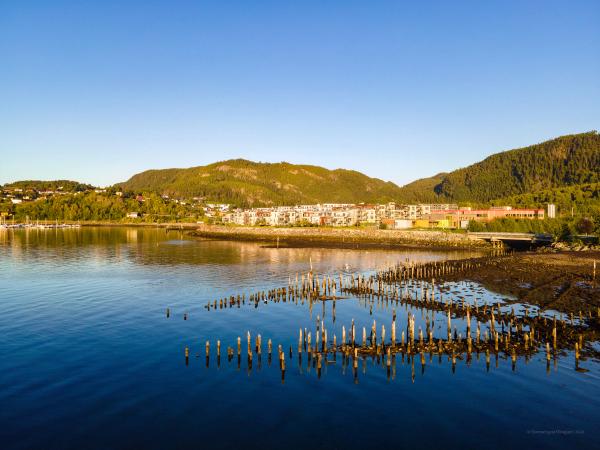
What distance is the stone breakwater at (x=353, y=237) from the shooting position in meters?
117

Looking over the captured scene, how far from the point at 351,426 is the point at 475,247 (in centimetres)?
9587

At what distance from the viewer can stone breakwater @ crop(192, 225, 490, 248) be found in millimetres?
117469

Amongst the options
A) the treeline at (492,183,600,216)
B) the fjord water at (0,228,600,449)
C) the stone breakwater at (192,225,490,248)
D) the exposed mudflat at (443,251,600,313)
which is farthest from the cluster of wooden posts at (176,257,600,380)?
the treeline at (492,183,600,216)

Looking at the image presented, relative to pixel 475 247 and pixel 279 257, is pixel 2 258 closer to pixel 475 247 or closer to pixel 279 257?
pixel 279 257

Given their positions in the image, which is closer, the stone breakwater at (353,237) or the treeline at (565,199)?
the stone breakwater at (353,237)

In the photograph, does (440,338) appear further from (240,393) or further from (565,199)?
(565,199)

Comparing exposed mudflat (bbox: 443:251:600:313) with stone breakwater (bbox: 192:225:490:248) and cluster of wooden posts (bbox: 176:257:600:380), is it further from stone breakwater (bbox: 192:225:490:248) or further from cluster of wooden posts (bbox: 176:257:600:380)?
stone breakwater (bbox: 192:225:490:248)

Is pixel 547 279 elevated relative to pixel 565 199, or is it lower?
lower

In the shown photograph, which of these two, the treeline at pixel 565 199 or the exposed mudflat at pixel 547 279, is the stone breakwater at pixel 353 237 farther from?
the treeline at pixel 565 199

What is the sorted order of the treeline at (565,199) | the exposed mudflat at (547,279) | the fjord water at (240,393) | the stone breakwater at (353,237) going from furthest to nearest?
1. the treeline at (565,199)
2. the stone breakwater at (353,237)
3. the exposed mudflat at (547,279)
4. the fjord water at (240,393)

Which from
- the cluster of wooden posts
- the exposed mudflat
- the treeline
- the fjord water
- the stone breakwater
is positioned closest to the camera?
the fjord water

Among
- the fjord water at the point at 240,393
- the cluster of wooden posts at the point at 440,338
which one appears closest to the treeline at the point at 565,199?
the cluster of wooden posts at the point at 440,338

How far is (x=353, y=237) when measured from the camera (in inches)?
5404

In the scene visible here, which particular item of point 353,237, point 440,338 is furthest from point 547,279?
point 353,237
